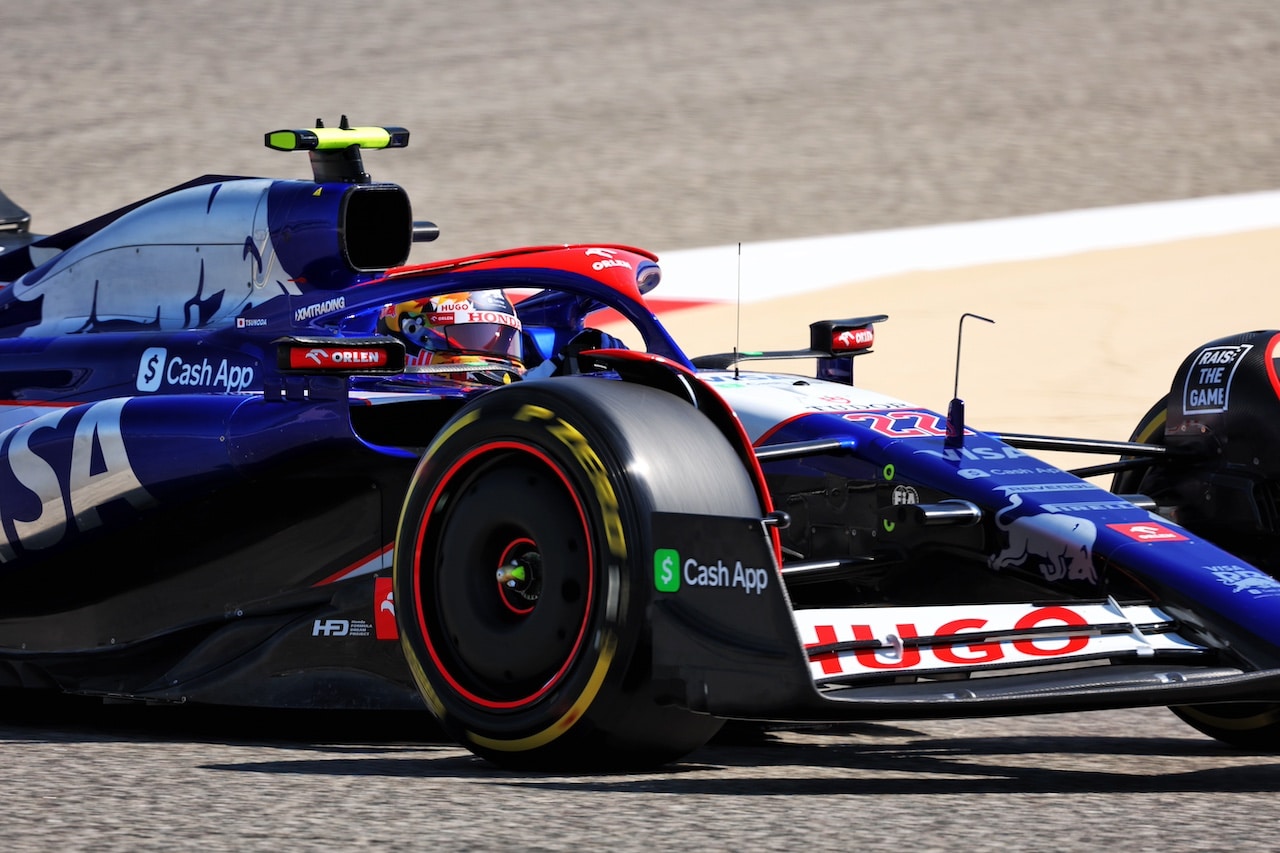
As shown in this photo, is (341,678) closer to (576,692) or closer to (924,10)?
(576,692)

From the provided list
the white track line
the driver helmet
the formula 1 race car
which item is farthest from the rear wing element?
the white track line

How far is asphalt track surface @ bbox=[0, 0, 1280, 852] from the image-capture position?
159 inches

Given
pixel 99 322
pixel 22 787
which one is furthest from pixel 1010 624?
pixel 99 322

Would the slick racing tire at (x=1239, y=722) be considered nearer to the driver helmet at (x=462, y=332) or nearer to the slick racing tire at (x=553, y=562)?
the slick racing tire at (x=553, y=562)

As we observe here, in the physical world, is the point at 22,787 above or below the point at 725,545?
below

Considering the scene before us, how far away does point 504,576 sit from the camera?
15.4ft

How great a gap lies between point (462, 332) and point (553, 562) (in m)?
2.42

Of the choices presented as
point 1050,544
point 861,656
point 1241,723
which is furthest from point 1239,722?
point 861,656

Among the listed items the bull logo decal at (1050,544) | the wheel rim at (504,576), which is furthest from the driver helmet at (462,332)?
the bull logo decal at (1050,544)

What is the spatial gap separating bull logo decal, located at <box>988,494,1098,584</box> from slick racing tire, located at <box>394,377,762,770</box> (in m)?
1.01

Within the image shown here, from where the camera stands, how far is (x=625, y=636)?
14.3ft

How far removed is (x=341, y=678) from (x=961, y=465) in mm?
1770

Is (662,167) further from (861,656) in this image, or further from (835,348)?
(861,656)

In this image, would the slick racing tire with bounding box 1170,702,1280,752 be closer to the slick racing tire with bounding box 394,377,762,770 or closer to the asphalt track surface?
the asphalt track surface
